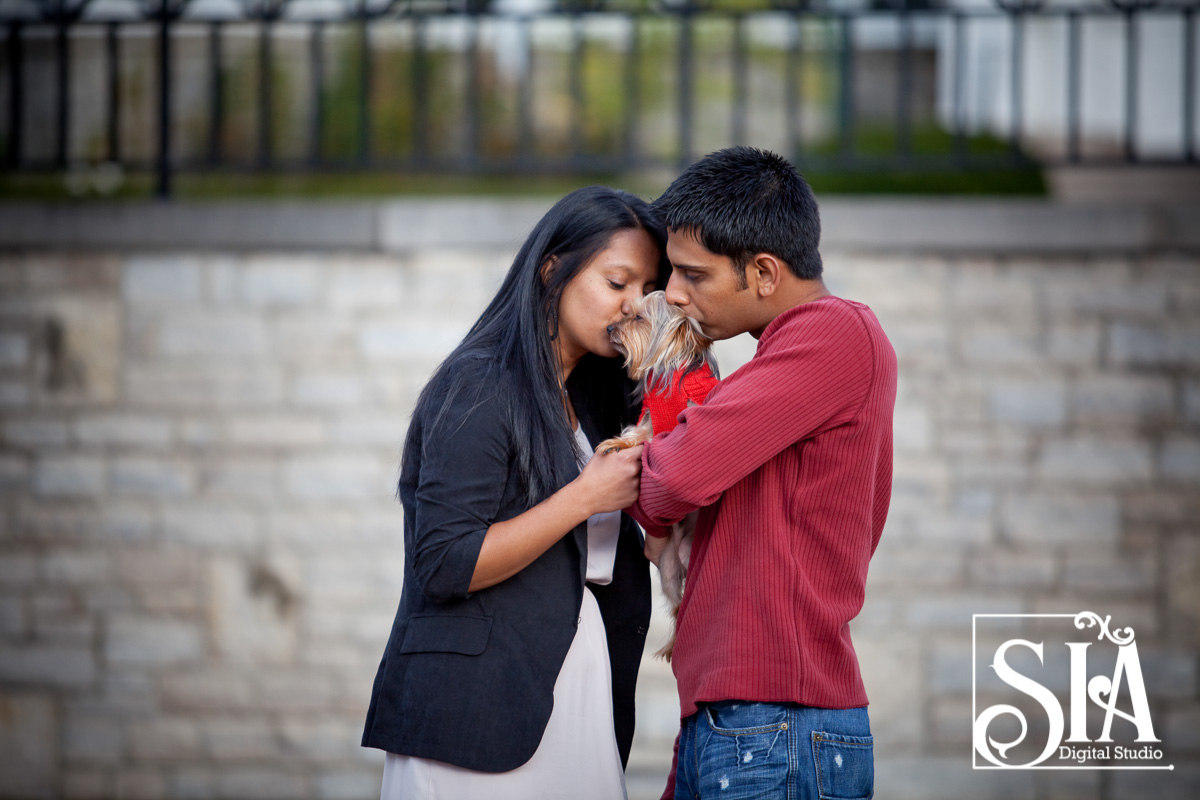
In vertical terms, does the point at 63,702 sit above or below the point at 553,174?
below

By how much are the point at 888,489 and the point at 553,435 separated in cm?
79

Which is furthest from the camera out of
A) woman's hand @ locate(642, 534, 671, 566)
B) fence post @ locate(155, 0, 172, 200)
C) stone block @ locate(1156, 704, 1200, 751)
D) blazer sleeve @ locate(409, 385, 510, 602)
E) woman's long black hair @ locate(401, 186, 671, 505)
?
fence post @ locate(155, 0, 172, 200)

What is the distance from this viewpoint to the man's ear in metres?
2.21

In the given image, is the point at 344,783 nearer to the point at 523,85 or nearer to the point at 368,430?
the point at 368,430

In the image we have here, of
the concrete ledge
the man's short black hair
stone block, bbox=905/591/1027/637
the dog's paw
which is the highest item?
the concrete ledge

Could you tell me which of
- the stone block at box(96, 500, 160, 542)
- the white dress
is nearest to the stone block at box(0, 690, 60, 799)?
the stone block at box(96, 500, 160, 542)

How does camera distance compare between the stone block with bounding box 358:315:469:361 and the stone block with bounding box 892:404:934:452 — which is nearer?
the stone block with bounding box 892:404:934:452

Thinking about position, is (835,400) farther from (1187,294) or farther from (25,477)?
(25,477)

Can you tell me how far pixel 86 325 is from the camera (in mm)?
4977

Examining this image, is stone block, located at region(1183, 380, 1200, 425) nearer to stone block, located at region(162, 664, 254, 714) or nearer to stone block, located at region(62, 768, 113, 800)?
stone block, located at region(162, 664, 254, 714)

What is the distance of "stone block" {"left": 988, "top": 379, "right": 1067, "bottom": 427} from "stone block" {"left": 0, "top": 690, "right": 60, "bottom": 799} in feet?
15.3

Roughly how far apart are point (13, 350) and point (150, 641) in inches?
60.4

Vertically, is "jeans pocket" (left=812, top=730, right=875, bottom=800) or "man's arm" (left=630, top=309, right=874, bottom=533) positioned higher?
"man's arm" (left=630, top=309, right=874, bottom=533)

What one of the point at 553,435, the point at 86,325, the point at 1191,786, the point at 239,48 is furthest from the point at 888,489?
the point at 239,48
